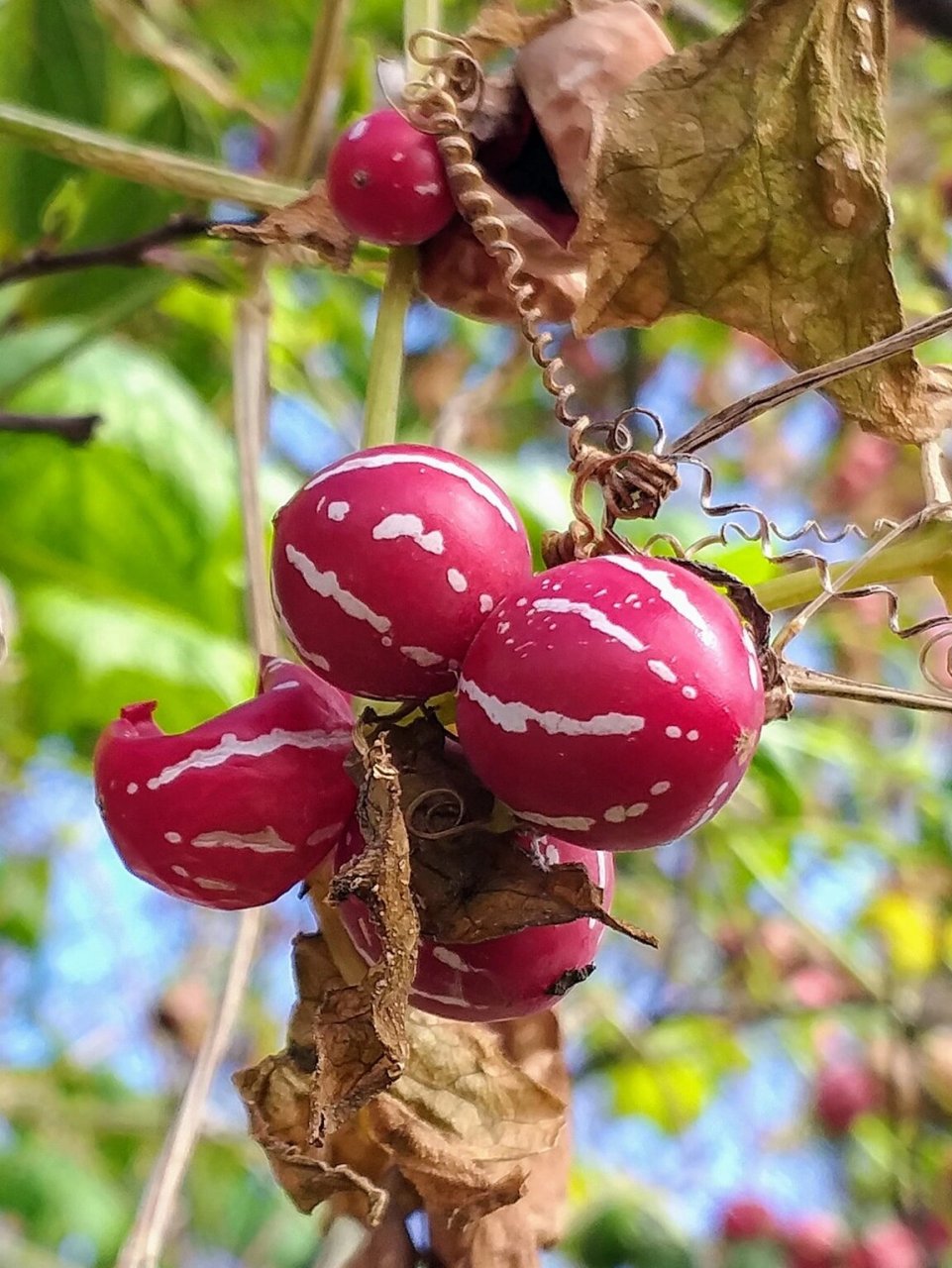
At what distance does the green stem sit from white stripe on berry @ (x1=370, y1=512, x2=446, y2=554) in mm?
53

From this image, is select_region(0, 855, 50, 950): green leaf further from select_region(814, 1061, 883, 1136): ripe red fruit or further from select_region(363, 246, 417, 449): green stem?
select_region(363, 246, 417, 449): green stem

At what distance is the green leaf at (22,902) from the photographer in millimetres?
1509

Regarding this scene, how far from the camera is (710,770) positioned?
11.1 inches

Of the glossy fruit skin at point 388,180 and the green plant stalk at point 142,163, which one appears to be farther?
the green plant stalk at point 142,163

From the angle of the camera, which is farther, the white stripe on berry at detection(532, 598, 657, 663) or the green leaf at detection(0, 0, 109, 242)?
the green leaf at detection(0, 0, 109, 242)

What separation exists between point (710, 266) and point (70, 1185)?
4.28ft

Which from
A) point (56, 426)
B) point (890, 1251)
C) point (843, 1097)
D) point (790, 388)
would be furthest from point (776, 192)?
point (843, 1097)

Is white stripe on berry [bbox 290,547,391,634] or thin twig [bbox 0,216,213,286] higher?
white stripe on berry [bbox 290,547,391,634]

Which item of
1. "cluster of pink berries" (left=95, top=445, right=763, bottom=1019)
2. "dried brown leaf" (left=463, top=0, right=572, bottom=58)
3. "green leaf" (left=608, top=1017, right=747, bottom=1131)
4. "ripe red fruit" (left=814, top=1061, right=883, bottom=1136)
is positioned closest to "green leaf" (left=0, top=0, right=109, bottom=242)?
"dried brown leaf" (left=463, top=0, right=572, bottom=58)

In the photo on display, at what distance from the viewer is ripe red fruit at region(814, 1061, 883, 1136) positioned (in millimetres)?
1609

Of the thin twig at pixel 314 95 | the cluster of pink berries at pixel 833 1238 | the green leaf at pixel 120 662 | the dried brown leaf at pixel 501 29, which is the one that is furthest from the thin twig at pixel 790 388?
the cluster of pink berries at pixel 833 1238

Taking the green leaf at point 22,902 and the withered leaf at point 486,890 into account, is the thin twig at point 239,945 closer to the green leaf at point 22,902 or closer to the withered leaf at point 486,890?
the withered leaf at point 486,890

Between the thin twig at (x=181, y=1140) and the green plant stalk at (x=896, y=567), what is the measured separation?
19 cm

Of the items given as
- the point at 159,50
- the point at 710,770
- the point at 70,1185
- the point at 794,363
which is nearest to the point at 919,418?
the point at 794,363
